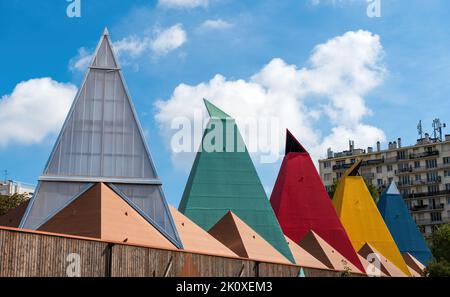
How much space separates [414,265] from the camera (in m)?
50.1

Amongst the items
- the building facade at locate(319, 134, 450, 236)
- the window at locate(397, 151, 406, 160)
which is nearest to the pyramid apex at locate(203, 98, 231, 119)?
the building facade at locate(319, 134, 450, 236)

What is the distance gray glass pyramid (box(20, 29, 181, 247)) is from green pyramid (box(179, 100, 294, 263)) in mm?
8183

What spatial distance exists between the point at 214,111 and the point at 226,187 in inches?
172

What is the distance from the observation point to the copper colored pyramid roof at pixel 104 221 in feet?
75.0

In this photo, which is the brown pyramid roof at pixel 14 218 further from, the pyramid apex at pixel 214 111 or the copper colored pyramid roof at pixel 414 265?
the copper colored pyramid roof at pixel 414 265

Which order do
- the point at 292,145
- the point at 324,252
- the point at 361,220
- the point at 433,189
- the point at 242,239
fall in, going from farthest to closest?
1. the point at 433,189
2. the point at 361,220
3. the point at 292,145
4. the point at 324,252
5. the point at 242,239

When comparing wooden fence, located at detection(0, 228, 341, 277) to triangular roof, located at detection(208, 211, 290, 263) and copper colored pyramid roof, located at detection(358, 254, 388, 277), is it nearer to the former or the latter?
triangular roof, located at detection(208, 211, 290, 263)

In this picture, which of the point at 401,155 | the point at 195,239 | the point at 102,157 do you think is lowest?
the point at 195,239

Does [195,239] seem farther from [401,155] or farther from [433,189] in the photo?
[401,155]

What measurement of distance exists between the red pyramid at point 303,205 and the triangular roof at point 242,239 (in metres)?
8.73

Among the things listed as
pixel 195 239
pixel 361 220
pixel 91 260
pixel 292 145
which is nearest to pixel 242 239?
pixel 195 239

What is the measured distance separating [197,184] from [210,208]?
158 centimetres

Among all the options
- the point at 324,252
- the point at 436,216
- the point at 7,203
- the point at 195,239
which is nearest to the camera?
the point at 195,239
